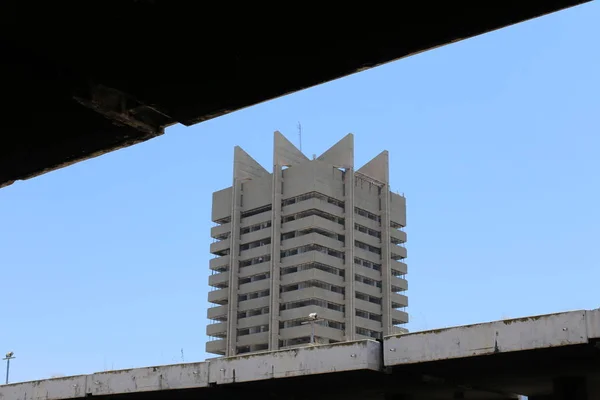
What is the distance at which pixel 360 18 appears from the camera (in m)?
3.19

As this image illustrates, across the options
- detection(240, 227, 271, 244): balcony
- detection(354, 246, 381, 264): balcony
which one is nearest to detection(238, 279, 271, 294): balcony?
detection(240, 227, 271, 244): balcony

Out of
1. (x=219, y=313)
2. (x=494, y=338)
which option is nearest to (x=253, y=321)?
(x=219, y=313)

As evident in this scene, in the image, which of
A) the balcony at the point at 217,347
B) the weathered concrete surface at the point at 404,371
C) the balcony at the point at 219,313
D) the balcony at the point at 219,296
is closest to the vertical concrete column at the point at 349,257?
the balcony at the point at 219,296

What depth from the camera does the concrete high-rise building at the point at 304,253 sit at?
400 feet

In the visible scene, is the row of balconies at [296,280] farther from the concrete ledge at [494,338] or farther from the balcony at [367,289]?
the concrete ledge at [494,338]

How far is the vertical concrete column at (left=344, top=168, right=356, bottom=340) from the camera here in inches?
4791

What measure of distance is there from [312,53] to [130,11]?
2.55 ft

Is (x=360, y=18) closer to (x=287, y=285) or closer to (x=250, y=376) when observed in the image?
(x=250, y=376)

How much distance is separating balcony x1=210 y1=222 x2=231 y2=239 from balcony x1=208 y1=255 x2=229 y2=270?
3.90 m

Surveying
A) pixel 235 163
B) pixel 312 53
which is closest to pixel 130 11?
pixel 312 53

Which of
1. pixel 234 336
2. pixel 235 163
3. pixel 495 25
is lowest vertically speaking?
pixel 495 25

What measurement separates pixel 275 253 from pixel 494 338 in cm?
10810

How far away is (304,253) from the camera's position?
123 metres

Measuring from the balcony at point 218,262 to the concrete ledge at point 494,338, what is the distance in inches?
4445
